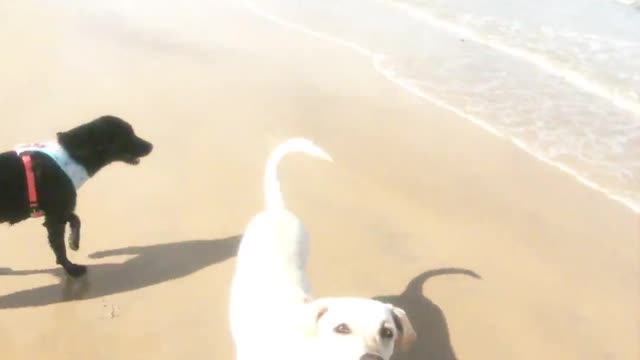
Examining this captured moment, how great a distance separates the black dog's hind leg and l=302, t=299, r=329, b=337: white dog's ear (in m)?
1.97

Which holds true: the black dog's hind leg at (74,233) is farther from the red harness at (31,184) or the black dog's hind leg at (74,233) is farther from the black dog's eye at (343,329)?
the black dog's eye at (343,329)

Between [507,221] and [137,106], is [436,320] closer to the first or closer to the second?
[507,221]

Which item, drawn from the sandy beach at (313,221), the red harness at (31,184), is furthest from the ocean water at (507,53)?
the red harness at (31,184)

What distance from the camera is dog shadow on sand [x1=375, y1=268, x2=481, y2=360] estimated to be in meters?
3.95

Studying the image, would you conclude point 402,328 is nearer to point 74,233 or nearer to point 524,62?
point 74,233

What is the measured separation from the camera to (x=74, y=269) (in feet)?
14.4

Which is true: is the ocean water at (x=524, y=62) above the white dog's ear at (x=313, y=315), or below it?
below

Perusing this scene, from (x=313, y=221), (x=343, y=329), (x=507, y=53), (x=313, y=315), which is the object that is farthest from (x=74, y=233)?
(x=507, y=53)

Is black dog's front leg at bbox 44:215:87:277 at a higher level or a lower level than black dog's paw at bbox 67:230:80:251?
higher

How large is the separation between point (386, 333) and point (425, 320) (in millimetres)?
1374

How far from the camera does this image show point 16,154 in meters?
4.16

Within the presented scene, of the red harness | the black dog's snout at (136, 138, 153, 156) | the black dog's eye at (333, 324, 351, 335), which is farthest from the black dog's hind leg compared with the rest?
the black dog's eye at (333, 324, 351, 335)

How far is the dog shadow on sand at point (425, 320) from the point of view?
3.95 metres

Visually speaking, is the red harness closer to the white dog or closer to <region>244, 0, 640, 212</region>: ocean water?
the white dog
